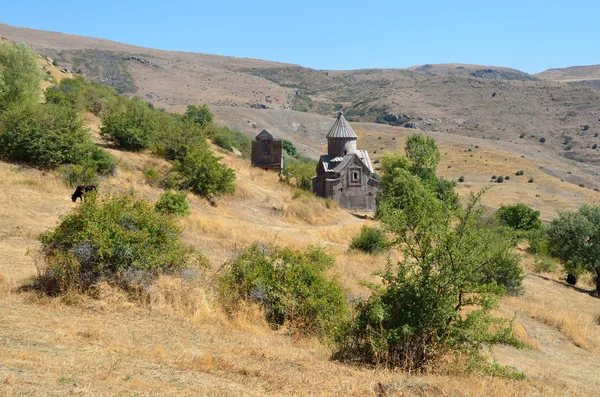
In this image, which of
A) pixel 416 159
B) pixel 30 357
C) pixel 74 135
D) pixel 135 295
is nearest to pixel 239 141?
pixel 416 159

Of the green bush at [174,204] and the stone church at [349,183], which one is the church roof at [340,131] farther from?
the green bush at [174,204]

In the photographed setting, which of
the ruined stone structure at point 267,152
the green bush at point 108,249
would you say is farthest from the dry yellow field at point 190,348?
the ruined stone structure at point 267,152

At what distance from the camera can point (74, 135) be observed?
25156 millimetres

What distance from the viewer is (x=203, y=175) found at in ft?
93.1

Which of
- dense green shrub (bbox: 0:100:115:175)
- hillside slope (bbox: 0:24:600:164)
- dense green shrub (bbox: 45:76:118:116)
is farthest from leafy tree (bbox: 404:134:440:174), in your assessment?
hillside slope (bbox: 0:24:600:164)

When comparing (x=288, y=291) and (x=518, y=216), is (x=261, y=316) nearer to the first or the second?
(x=288, y=291)

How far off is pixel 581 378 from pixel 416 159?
34262 mm

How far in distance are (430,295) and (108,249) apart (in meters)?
6.42

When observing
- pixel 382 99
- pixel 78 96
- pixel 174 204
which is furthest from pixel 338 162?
pixel 382 99

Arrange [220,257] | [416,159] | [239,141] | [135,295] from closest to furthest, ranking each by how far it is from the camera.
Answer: [135,295], [220,257], [416,159], [239,141]

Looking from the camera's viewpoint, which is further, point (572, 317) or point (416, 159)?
point (416, 159)

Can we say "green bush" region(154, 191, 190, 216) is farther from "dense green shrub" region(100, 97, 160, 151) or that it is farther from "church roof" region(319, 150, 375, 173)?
"church roof" region(319, 150, 375, 173)

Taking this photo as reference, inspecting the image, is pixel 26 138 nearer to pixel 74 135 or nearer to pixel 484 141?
pixel 74 135

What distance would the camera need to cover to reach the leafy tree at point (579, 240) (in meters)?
25.9
